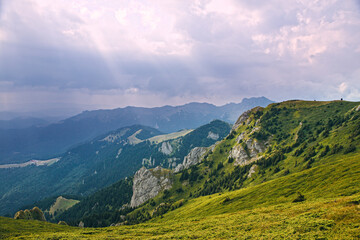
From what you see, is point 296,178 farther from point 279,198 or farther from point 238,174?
point 238,174

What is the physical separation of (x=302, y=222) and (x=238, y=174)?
138221 millimetres

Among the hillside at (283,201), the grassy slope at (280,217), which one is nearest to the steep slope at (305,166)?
the hillside at (283,201)

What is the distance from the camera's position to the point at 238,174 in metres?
169

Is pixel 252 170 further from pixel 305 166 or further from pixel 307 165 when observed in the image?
pixel 307 165

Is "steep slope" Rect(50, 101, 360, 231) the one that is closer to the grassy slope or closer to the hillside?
the hillside

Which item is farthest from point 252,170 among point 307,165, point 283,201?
point 283,201

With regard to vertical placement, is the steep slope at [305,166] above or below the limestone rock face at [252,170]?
above

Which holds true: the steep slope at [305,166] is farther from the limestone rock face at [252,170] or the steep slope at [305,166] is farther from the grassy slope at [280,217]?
the grassy slope at [280,217]

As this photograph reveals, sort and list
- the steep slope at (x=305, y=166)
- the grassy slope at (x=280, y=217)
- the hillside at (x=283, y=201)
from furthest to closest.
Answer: the steep slope at (x=305, y=166) < the hillside at (x=283, y=201) < the grassy slope at (x=280, y=217)

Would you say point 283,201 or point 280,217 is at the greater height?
point 280,217

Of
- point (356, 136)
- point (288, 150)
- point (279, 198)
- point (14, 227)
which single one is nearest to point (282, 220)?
point (279, 198)

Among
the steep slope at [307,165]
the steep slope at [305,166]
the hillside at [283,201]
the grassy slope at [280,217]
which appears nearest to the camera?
the grassy slope at [280,217]

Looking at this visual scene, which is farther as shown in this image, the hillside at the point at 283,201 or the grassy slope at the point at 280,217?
the hillside at the point at 283,201

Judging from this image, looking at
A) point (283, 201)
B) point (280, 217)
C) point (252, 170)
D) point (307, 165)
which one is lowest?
point (252, 170)
